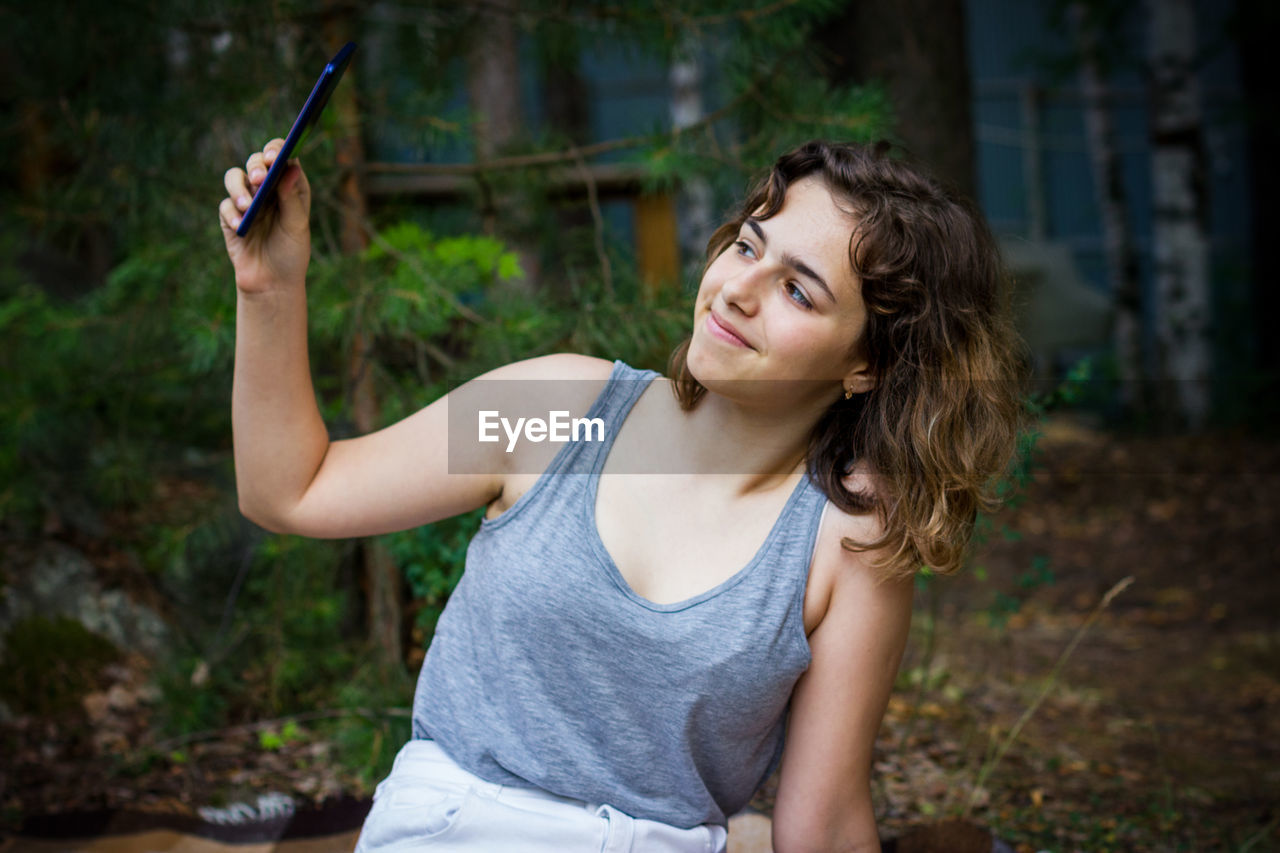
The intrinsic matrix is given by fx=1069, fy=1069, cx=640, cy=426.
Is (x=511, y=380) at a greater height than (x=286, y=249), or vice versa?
(x=286, y=249)

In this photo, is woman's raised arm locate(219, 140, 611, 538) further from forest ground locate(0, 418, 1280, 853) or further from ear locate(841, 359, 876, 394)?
forest ground locate(0, 418, 1280, 853)

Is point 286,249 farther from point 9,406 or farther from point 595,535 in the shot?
point 9,406

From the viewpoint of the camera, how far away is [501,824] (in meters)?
1.47

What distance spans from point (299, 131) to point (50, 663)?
2042 mm

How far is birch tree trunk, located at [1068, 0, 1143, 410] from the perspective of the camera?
7859 mm

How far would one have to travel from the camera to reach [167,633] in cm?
288

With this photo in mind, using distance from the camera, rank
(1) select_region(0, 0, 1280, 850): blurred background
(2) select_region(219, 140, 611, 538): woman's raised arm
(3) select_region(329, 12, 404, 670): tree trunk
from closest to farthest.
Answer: (2) select_region(219, 140, 611, 538): woman's raised arm → (1) select_region(0, 0, 1280, 850): blurred background → (3) select_region(329, 12, 404, 670): tree trunk

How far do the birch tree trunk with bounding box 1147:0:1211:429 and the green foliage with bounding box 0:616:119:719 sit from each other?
642 centimetres

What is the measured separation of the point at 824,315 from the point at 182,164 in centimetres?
175

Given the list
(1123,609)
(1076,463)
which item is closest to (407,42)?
(1123,609)

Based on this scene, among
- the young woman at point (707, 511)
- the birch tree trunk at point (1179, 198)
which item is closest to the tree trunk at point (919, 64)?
the young woman at point (707, 511)

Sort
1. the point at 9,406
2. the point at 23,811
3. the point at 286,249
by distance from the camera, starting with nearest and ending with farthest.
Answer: the point at 286,249
the point at 23,811
the point at 9,406

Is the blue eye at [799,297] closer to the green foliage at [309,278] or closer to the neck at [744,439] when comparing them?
the neck at [744,439]

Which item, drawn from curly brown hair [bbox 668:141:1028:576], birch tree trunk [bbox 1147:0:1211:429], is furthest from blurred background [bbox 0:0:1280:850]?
birch tree trunk [bbox 1147:0:1211:429]
